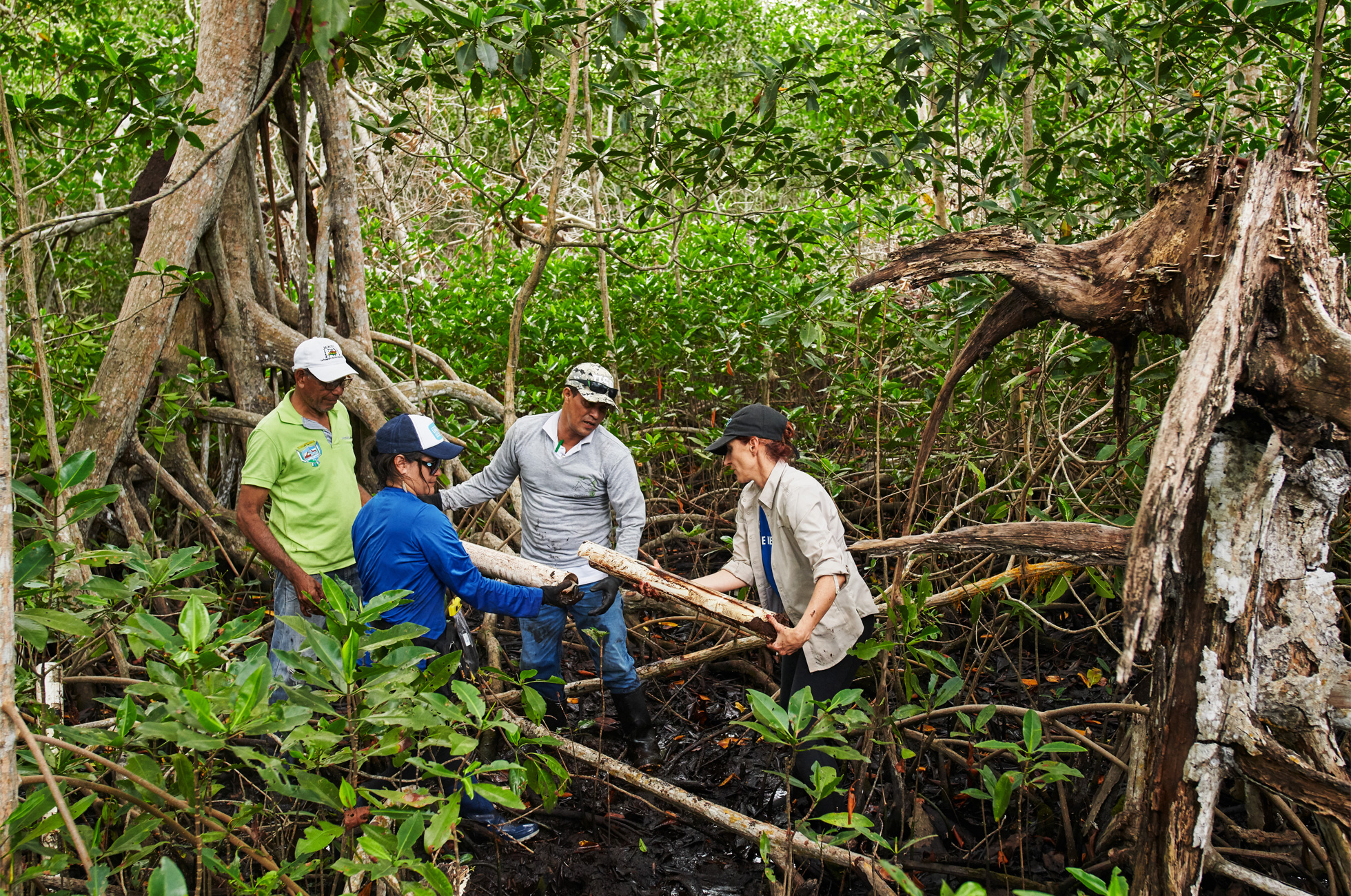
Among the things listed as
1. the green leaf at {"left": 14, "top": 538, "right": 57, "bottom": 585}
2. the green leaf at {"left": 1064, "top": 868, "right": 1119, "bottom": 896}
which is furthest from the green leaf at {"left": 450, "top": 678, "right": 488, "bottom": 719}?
the green leaf at {"left": 1064, "top": 868, "right": 1119, "bottom": 896}

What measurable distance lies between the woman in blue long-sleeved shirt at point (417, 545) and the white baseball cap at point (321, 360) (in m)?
0.40

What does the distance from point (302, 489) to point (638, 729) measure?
1.73m

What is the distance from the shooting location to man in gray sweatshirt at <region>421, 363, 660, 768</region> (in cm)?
372

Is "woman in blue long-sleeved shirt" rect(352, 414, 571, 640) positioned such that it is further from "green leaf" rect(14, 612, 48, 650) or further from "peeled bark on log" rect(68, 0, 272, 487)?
"peeled bark on log" rect(68, 0, 272, 487)

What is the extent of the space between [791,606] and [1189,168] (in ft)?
5.93

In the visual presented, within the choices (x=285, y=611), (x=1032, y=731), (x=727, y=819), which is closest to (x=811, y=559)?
(x=1032, y=731)

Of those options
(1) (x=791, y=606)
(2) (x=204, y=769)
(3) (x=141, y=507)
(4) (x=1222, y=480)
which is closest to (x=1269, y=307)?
(4) (x=1222, y=480)

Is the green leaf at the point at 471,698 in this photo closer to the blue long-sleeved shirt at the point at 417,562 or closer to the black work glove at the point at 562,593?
the blue long-sleeved shirt at the point at 417,562

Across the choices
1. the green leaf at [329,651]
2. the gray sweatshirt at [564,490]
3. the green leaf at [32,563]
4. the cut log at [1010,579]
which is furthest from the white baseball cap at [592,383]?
the green leaf at [32,563]

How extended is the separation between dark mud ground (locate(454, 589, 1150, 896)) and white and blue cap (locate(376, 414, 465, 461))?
1.15 meters

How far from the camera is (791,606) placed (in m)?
3.18

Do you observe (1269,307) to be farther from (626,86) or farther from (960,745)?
(626,86)

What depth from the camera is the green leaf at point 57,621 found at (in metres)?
2.00

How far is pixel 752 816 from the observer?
3588 millimetres
